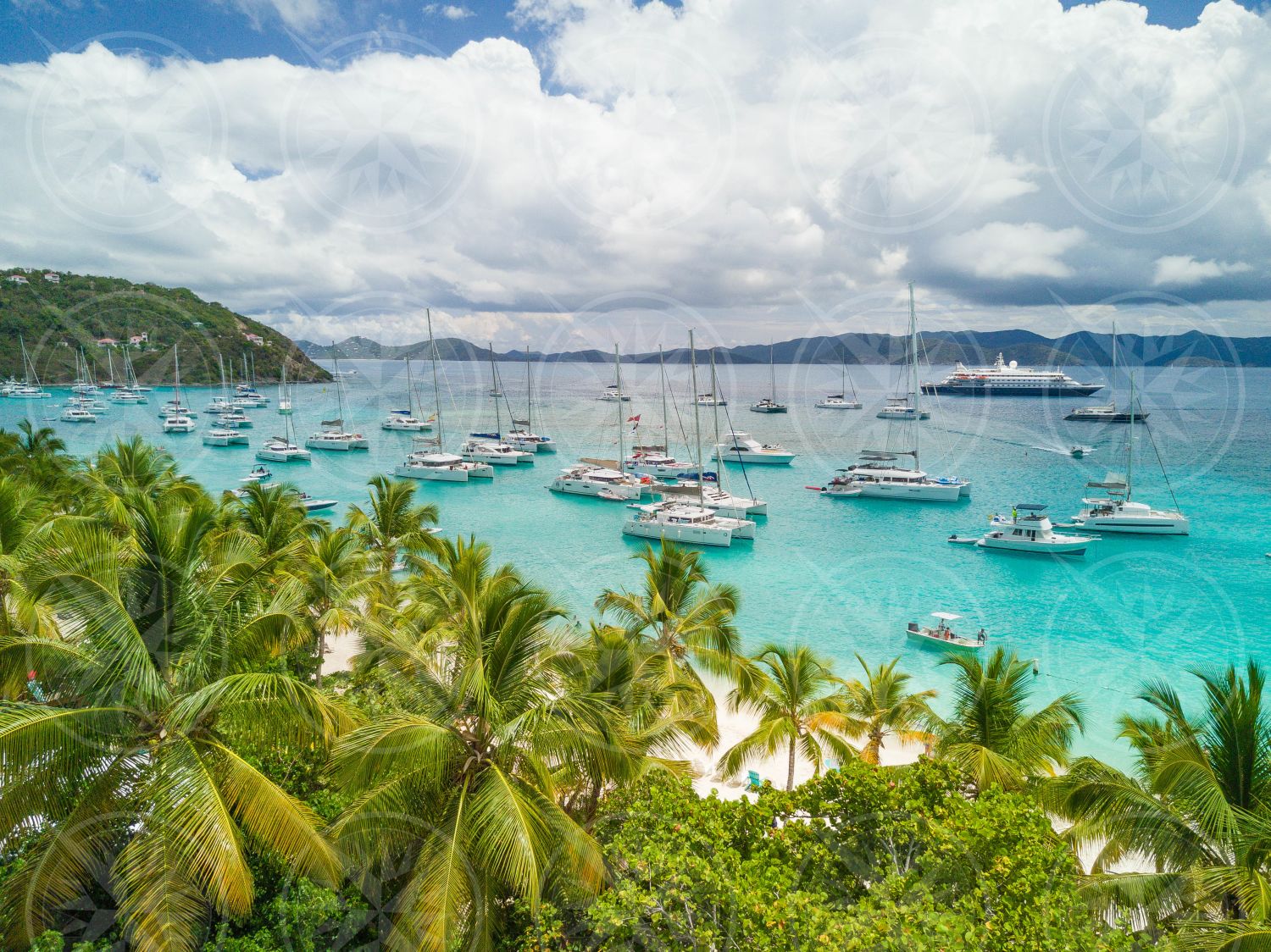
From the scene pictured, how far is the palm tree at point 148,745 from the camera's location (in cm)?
654

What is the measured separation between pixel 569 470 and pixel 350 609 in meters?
46.0

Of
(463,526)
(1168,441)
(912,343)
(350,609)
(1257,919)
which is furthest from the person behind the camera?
(1168,441)

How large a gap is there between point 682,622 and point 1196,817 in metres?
10.2

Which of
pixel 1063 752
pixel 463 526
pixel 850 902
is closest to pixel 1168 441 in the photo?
pixel 463 526

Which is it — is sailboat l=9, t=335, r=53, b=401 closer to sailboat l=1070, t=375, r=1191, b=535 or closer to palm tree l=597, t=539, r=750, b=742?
palm tree l=597, t=539, r=750, b=742

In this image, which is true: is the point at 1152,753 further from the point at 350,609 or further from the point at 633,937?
the point at 350,609

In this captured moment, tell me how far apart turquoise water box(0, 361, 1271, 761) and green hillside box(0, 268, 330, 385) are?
15.8 metres

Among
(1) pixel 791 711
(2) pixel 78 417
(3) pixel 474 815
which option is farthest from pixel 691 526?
(2) pixel 78 417

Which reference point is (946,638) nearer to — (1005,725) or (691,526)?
(1005,725)

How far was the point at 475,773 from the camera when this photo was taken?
327 inches

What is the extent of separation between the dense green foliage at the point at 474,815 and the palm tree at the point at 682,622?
14.1 feet

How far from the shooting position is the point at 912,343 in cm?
5522

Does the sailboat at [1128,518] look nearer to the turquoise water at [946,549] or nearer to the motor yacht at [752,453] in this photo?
the turquoise water at [946,549]

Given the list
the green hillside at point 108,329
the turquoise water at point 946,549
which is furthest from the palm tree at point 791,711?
the green hillside at point 108,329
